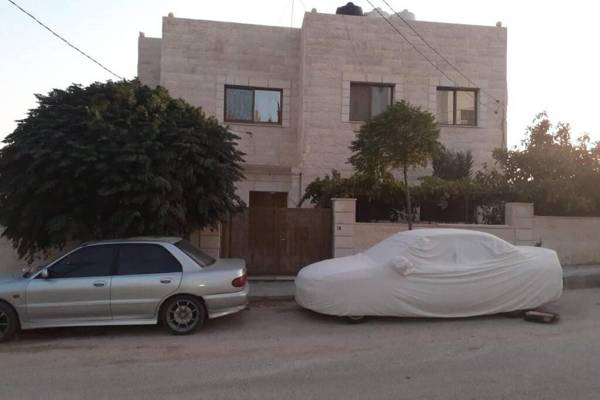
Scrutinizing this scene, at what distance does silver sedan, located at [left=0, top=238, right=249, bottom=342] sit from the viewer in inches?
280

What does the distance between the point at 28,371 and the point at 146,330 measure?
204 cm

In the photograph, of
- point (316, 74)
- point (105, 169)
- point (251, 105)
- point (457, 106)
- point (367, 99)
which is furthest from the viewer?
point (457, 106)

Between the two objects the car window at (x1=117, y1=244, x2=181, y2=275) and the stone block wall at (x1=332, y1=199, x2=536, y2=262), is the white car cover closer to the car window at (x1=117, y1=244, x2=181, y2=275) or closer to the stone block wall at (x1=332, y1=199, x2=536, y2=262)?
the car window at (x1=117, y1=244, x2=181, y2=275)

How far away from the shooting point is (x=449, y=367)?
565 centimetres

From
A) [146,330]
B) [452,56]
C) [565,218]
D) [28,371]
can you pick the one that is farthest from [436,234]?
[452,56]

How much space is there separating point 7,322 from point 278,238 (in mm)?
6103

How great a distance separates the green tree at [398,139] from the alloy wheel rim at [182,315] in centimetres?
614

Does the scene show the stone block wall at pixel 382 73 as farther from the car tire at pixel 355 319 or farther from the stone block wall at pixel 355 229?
the car tire at pixel 355 319

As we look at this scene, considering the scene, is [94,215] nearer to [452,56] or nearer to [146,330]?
[146,330]

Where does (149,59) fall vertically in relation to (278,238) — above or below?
above

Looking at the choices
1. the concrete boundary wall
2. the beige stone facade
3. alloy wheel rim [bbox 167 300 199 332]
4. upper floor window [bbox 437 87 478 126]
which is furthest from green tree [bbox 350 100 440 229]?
upper floor window [bbox 437 87 478 126]

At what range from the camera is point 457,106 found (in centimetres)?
1805

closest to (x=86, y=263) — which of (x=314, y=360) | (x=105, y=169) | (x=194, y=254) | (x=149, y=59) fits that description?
(x=194, y=254)

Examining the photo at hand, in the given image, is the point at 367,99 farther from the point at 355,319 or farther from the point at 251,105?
the point at 355,319
